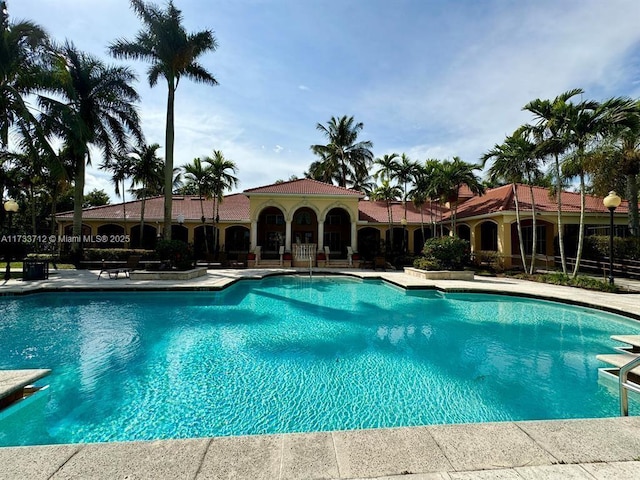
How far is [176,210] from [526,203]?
27071 mm

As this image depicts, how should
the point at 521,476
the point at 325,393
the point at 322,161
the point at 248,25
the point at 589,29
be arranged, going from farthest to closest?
the point at 322,161
the point at 248,25
the point at 589,29
the point at 325,393
the point at 521,476

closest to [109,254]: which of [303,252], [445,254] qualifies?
[303,252]

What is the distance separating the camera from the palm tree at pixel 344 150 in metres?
30.9

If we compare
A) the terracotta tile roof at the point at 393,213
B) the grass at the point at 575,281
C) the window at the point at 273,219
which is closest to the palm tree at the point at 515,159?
the grass at the point at 575,281

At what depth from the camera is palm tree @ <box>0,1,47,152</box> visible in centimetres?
1505

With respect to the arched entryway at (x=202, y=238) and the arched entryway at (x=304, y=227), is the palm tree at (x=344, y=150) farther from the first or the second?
the arched entryway at (x=202, y=238)

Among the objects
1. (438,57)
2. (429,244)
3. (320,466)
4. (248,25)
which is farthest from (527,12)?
(320,466)

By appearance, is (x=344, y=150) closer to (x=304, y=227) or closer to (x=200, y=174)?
(x=304, y=227)

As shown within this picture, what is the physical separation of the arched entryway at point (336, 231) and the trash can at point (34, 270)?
19.3m

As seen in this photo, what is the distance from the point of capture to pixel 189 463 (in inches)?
96.7

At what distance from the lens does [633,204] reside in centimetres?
1738

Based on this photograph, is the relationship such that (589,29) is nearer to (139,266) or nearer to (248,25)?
(248,25)

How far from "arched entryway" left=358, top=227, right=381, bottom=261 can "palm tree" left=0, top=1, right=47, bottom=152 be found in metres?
21.5

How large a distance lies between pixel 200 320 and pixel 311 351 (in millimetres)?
3974
